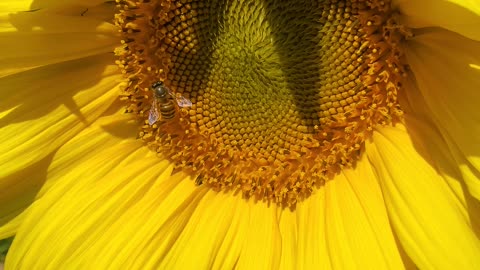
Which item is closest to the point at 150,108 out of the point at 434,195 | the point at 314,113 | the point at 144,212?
the point at 144,212

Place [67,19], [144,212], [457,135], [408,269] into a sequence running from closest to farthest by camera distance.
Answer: [457,135] → [408,269] → [67,19] → [144,212]

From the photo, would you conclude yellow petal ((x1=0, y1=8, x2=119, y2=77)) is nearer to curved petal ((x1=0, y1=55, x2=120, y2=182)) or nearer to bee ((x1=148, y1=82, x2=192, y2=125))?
curved petal ((x1=0, y1=55, x2=120, y2=182))

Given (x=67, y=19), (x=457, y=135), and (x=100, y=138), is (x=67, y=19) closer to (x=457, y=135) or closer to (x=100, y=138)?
(x=100, y=138)

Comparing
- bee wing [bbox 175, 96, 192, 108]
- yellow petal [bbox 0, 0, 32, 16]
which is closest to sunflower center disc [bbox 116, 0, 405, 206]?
bee wing [bbox 175, 96, 192, 108]

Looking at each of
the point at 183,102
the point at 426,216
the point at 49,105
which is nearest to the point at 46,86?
the point at 49,105

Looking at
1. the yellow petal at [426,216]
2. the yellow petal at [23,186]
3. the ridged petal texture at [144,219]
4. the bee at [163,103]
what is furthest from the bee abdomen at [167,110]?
the yellow petal at [426,216]

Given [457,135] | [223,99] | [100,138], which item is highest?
[457,135]

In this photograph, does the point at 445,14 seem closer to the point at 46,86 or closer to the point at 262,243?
the point at 262,243
